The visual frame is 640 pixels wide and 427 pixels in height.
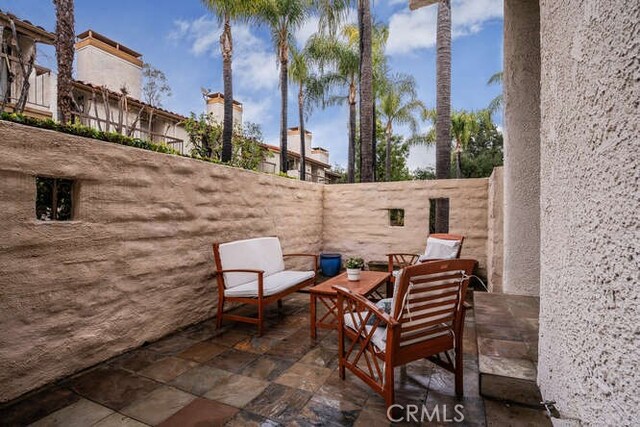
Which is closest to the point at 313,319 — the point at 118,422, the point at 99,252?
the point at 118,422


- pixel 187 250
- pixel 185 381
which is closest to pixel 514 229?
pixel 185 381

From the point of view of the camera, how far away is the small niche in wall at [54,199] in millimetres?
2287

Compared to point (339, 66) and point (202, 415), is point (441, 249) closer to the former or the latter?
point (202, 415)

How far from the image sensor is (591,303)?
89cm

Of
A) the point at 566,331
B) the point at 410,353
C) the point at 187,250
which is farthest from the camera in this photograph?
the point at 187,250

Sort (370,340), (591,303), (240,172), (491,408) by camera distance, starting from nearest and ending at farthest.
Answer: (591,303)
(491,408)
(370,340)
(240,172)

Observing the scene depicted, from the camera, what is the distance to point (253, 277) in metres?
3.55

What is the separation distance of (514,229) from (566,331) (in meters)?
1.75

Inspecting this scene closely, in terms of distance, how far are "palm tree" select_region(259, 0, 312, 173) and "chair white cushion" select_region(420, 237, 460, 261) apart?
24.8ft

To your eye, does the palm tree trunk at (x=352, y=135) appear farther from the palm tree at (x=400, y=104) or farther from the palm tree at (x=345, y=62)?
the palm tree at (x=400, y=104)

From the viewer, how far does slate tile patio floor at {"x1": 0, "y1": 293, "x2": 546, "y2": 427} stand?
178 cm

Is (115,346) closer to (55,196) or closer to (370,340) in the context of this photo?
(55,196)

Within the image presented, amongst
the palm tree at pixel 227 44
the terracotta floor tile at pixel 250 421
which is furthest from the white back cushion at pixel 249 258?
the palm tree at pixel 227 44

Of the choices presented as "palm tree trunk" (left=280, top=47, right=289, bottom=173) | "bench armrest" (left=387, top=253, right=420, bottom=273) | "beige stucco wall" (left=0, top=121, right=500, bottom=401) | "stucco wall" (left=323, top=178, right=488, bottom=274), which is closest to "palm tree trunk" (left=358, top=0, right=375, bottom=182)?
"stucco wall" (left=323, top=178, right=488, bottom=274)
